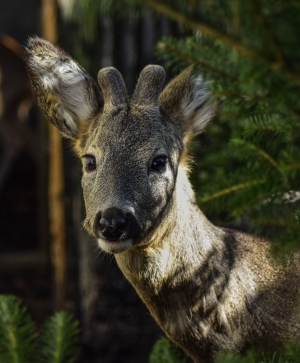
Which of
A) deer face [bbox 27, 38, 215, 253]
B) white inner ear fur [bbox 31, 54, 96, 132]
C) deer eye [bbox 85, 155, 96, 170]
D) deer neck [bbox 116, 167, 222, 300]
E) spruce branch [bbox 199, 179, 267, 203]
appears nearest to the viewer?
spruce branch [bbox 199, 179, 267, 203]

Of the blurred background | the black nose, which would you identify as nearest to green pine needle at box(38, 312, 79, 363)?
the black nose

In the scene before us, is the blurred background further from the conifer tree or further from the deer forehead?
the conifer tree

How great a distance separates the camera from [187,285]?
3.43 metres

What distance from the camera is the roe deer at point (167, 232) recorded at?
3.35 m

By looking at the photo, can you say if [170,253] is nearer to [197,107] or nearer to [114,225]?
Result: [114,225]

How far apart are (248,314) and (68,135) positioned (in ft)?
5.51

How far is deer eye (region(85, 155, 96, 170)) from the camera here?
3.68 meters

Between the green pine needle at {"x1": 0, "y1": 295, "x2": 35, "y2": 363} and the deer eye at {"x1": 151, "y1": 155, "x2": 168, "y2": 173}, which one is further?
the deer eye at {"x1": 151, "y1": 155, "x2": 168, "y2": 173}

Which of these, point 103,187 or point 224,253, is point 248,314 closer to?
point 224,253

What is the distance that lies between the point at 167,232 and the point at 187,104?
889mm

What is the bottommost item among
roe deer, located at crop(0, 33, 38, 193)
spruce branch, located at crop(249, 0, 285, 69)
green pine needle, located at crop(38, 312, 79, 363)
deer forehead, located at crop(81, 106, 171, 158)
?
green pine needle, located at crop(38, 312, 79, 363)

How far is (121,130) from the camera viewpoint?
362cm

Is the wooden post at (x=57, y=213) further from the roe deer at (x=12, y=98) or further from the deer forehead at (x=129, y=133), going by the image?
the deer forehead at (x=129, y=133)

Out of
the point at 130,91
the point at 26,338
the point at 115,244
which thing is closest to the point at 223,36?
the point at 26,338
